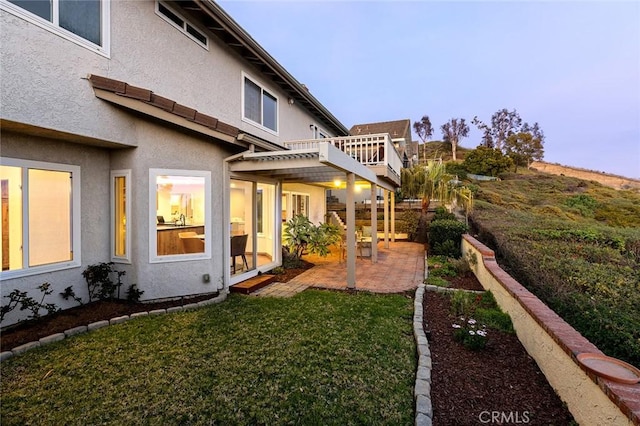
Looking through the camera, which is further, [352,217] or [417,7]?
[417,7]

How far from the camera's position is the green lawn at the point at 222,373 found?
3193 millimetres

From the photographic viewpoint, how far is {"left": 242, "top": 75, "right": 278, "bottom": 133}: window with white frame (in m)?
9.80

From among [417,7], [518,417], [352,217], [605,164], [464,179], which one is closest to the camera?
[518,417]

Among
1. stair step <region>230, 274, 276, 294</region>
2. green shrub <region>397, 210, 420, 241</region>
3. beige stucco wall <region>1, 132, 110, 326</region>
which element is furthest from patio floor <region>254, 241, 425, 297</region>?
green shrub <region>397, 210, 420, 241</region>

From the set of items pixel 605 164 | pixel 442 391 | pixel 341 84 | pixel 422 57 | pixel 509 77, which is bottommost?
pixel 442 391

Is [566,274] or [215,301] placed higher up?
[566,274]

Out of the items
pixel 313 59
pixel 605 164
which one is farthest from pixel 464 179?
pixel 313 59

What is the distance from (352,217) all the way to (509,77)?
192 feet

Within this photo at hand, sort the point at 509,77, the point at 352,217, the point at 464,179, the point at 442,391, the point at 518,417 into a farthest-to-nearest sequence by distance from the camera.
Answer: the point at 509,77 < the point at 464,179 < the point at 352,217 < the point at 442,391 < the point at 518,417

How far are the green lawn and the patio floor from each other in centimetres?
214

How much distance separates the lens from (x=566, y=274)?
220 inches

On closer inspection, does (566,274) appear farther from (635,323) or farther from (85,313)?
(85,313)

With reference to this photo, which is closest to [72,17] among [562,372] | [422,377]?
[422,377]

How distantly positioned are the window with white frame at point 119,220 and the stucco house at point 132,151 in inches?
1.2
